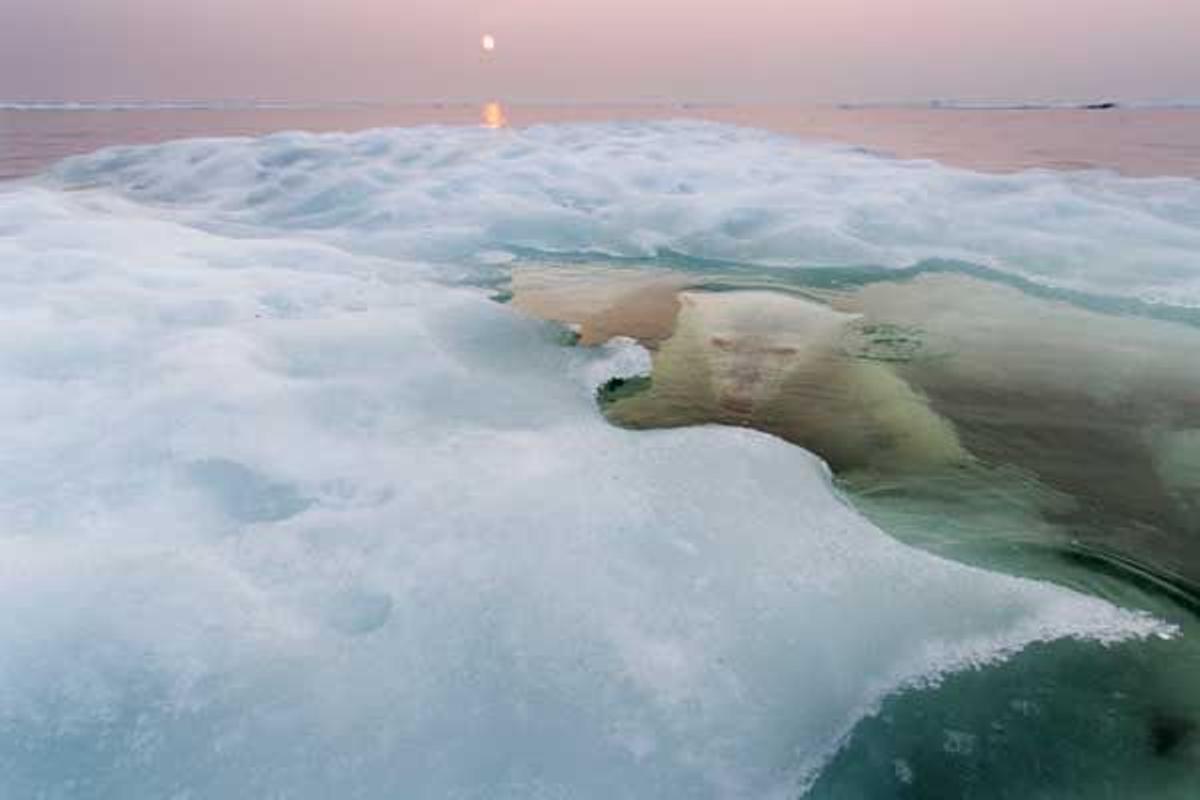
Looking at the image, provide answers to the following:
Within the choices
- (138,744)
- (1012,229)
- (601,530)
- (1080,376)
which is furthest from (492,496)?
(1012,229)

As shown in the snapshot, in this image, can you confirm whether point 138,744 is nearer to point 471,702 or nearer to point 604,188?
point 471,702

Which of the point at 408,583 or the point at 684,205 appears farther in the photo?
the point at 684,205

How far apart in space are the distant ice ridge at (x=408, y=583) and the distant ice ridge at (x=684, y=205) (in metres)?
3.48

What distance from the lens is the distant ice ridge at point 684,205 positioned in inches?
278

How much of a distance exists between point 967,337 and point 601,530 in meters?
3.72

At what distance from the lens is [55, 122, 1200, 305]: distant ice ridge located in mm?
7051

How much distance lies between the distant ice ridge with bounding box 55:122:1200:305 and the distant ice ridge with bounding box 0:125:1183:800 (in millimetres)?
3480

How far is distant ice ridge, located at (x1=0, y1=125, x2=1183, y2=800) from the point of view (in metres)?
1.82

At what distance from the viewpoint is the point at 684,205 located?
8812 millimetres

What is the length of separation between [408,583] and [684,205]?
724cm

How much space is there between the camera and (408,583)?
2.32m

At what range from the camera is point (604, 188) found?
32.2 feet

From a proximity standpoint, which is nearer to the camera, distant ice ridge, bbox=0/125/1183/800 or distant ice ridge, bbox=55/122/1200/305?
distant ice ridge, bbox=0/125/1183/800

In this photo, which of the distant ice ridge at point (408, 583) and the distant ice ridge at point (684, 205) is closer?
the distant ice ridge at point (408, 583)
